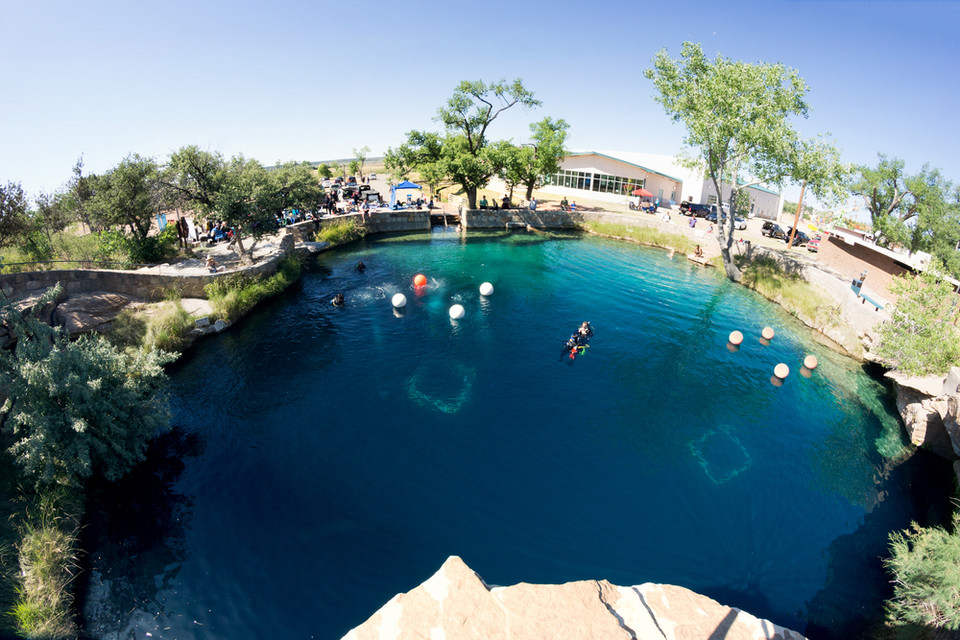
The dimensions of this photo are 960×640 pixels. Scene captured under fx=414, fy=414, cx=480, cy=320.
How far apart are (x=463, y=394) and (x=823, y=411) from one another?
17.0 m

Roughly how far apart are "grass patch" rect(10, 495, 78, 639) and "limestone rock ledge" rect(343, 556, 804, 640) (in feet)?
25.3

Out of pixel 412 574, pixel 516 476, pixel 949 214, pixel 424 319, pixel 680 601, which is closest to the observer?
pixel 680 601

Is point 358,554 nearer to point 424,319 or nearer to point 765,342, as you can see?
point 424,319

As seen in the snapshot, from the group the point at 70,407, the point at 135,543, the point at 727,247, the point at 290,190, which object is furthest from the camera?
the point at 727,247

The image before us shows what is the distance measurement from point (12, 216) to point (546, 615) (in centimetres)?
3316

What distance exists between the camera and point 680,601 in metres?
9.34

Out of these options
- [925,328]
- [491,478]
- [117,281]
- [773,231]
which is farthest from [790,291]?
[117,281]

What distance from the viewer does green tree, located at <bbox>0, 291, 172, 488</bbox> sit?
12.0m

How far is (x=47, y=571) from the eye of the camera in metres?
10.4

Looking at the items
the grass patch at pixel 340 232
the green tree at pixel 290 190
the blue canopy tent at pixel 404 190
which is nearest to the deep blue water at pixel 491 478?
the green tree at pixel 290 190

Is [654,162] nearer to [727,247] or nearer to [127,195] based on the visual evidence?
[727,247]

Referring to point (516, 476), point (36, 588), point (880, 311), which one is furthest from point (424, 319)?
point (880, 311)

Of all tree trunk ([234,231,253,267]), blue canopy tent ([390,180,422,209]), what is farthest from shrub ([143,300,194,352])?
blue canopy tent ([390,180,422,209])

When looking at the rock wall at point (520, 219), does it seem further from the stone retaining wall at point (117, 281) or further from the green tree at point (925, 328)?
the green tree at point (925, 328)
